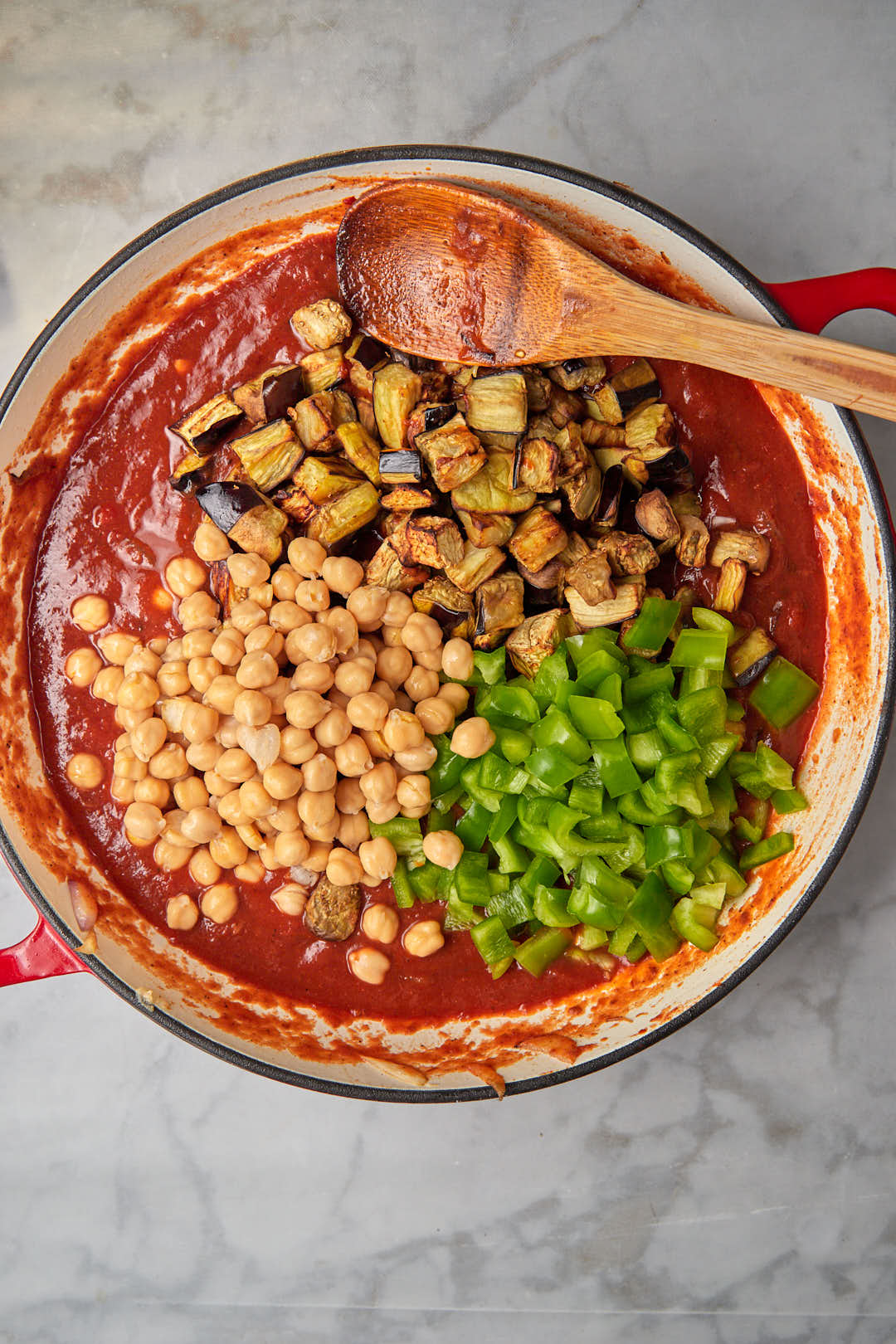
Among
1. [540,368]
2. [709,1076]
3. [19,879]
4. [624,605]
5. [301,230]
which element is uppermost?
[301,230]

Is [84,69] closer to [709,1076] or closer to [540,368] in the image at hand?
[540,368]

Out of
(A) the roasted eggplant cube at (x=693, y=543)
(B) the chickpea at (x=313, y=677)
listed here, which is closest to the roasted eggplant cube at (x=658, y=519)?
(A) the roasted eggplant cube at (x=693, y=543)

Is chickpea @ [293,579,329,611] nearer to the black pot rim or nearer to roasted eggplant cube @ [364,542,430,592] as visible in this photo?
roasted eggplant cube @ [364,542,430,592]

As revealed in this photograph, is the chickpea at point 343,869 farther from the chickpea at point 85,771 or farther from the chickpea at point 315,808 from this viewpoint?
the chickpea at point 85,771

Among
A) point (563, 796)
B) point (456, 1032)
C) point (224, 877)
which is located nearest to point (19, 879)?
point (224, 877)

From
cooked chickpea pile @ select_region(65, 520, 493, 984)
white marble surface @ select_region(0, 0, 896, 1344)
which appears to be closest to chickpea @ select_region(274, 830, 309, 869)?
cooked chickpea pile @ select_region(65, 520, 493, 984)

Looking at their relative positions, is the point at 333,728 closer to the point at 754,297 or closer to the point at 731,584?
the point at 731,584
